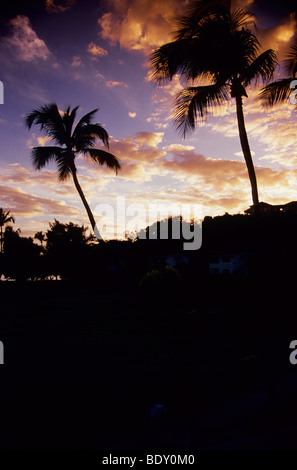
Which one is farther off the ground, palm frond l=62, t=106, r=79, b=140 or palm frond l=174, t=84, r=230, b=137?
palm frond l=62, t=106, r=79, b=140

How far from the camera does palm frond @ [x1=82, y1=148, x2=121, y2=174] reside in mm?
18266

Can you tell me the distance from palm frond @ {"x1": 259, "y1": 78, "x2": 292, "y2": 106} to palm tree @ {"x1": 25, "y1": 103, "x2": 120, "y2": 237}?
10.9 metres

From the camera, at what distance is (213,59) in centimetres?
841

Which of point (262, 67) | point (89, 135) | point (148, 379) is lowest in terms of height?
point (148, 379)

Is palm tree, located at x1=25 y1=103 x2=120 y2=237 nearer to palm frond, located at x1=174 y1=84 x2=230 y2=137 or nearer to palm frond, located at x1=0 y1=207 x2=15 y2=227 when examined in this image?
palm frond, located at x1=174 y1=84 x2=230 y2=137

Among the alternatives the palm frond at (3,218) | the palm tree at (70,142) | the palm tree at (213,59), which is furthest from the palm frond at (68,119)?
the palm frond at (3,218)

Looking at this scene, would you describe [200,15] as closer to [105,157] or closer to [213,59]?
[213,59]

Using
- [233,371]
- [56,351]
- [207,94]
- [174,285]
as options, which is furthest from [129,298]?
[207,94]

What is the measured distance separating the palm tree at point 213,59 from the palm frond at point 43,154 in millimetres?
11295

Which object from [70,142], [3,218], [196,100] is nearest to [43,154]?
[70,142]

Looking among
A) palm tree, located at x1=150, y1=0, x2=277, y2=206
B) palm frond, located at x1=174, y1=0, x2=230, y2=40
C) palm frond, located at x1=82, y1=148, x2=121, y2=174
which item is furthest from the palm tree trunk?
palm frond, located at x1=82, y1=148, x2=121, y2=174

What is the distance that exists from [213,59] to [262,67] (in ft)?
4.91

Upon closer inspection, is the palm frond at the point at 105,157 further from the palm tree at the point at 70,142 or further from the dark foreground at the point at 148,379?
the dark foreground at the point at 148,379

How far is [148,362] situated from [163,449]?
13.3 feet
